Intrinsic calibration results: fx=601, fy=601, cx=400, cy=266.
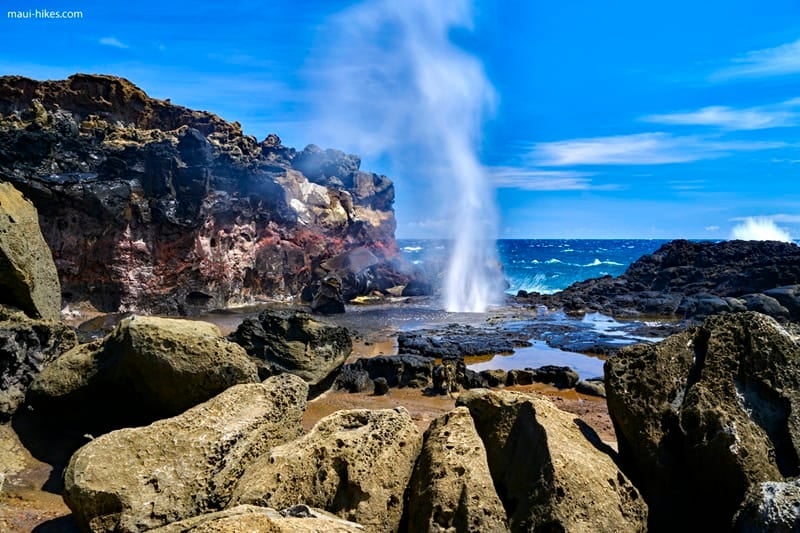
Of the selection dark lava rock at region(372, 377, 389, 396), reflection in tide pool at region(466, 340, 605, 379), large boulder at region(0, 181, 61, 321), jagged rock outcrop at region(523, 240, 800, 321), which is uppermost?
large boulder at region(0, 181, 61, 321)

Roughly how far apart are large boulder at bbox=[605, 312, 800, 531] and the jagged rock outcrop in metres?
19.6

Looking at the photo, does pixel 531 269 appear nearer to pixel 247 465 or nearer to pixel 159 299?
pixel 159 299

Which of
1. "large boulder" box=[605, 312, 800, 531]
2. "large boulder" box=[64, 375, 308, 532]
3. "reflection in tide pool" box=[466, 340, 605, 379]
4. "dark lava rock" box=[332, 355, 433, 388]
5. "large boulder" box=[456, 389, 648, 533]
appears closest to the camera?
"large boulder" box=[456, 389, 648, 533]

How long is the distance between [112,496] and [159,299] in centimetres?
2095

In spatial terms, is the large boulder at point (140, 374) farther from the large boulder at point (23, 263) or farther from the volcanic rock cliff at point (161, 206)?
the volcanic rock cliff at point (161, 206)

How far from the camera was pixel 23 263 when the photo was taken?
7.83 m

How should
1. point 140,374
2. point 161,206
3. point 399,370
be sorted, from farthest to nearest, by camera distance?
1. point 161,206
2. point 399,370
3. point 140,374

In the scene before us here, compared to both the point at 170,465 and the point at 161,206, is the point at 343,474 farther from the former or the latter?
the point at 161,206

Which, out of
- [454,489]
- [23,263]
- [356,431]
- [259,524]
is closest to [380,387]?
[23,263]

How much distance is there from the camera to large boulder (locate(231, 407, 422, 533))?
4.17 metres

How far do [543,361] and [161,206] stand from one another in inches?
628

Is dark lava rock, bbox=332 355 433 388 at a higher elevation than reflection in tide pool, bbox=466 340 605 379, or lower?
higher

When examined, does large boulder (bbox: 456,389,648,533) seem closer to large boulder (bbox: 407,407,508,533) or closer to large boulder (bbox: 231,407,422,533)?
large boulder (bbox: 407,407,508,533)

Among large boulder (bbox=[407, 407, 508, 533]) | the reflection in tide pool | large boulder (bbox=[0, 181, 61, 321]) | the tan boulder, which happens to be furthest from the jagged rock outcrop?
the tan boulder
